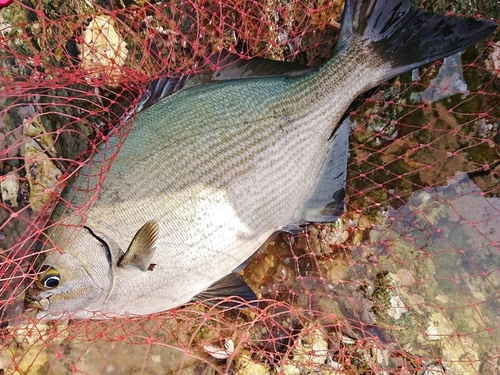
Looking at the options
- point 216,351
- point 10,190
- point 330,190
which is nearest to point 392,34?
point 330,190

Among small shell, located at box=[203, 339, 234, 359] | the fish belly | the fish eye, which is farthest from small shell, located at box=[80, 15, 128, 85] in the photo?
small shell, located at box=[203, 339, 234, 359]

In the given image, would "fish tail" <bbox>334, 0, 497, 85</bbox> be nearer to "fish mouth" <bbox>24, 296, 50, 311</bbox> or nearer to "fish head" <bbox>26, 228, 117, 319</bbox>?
"fish head" <bbox>26, 228, 117, 319</bbox>

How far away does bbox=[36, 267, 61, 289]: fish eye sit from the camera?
1.90m

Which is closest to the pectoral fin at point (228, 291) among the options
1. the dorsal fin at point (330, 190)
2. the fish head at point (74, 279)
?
the dorsal fin at point (330, 190)

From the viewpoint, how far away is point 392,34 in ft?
7.85

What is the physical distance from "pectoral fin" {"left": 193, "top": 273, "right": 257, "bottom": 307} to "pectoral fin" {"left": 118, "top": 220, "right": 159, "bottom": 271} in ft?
1.72

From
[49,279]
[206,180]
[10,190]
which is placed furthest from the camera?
[10,190]

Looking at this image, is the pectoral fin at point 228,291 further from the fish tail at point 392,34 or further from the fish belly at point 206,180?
the fish tail at point 392,34

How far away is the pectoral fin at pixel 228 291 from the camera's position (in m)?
2.43

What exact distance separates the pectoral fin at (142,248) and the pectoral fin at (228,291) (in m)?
0.52

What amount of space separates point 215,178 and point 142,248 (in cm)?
51

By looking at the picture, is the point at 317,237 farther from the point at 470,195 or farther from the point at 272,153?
the point at 470,195

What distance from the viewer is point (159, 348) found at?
2.59 m

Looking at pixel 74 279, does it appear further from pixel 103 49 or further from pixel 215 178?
pixel 103 49
